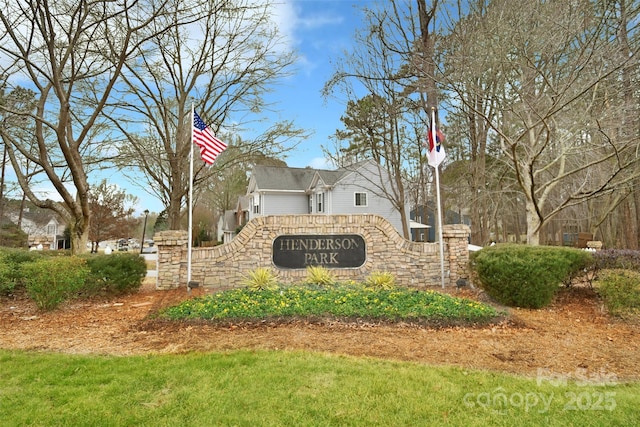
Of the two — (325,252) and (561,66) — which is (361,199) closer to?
(325,252)

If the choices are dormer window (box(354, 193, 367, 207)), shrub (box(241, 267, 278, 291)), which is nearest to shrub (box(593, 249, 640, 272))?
shrub (box(241, 267, 278, 291))

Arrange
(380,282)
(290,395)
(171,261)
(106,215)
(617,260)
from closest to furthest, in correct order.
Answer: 1. (290,395)
2. (617,260)
3. (380,282)
4. (171,261)
5. (106,215)

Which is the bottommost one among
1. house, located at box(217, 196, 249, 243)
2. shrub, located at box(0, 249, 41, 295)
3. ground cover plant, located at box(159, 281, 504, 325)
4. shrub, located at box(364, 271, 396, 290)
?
ground cover plant, located at box(159, 281, 504, 325)

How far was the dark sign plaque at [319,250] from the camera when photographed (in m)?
9.87

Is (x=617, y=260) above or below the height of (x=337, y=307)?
above

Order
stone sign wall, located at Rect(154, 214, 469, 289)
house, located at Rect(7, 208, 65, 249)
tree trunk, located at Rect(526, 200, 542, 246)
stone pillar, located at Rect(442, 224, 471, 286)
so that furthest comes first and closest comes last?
house, located at Rect(7, 208, 65, 249) < tree trunk, located at Rect(526, 200, 542, 246) < stone pillar, located at Rect(442, 224, 471, 286) < stone sign wall, located at Rect(154, 214, 469, 289)

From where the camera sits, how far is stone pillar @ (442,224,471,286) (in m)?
9.98

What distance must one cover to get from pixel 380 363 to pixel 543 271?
15.3 ft

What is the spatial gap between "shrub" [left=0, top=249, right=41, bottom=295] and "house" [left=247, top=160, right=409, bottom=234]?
16.2 m

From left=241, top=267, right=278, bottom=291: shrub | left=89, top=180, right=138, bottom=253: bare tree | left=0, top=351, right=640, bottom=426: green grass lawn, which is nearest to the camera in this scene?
left=0, top=351, right=640, bottom=426: green grass lawn

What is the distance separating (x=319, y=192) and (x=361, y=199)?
290 centimetres

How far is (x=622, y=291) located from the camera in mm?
6047

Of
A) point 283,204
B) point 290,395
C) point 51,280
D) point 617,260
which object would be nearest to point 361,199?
point 283,204

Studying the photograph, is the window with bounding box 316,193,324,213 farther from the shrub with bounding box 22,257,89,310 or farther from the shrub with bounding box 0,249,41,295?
the shrub with bounding box 22,257,89,310
